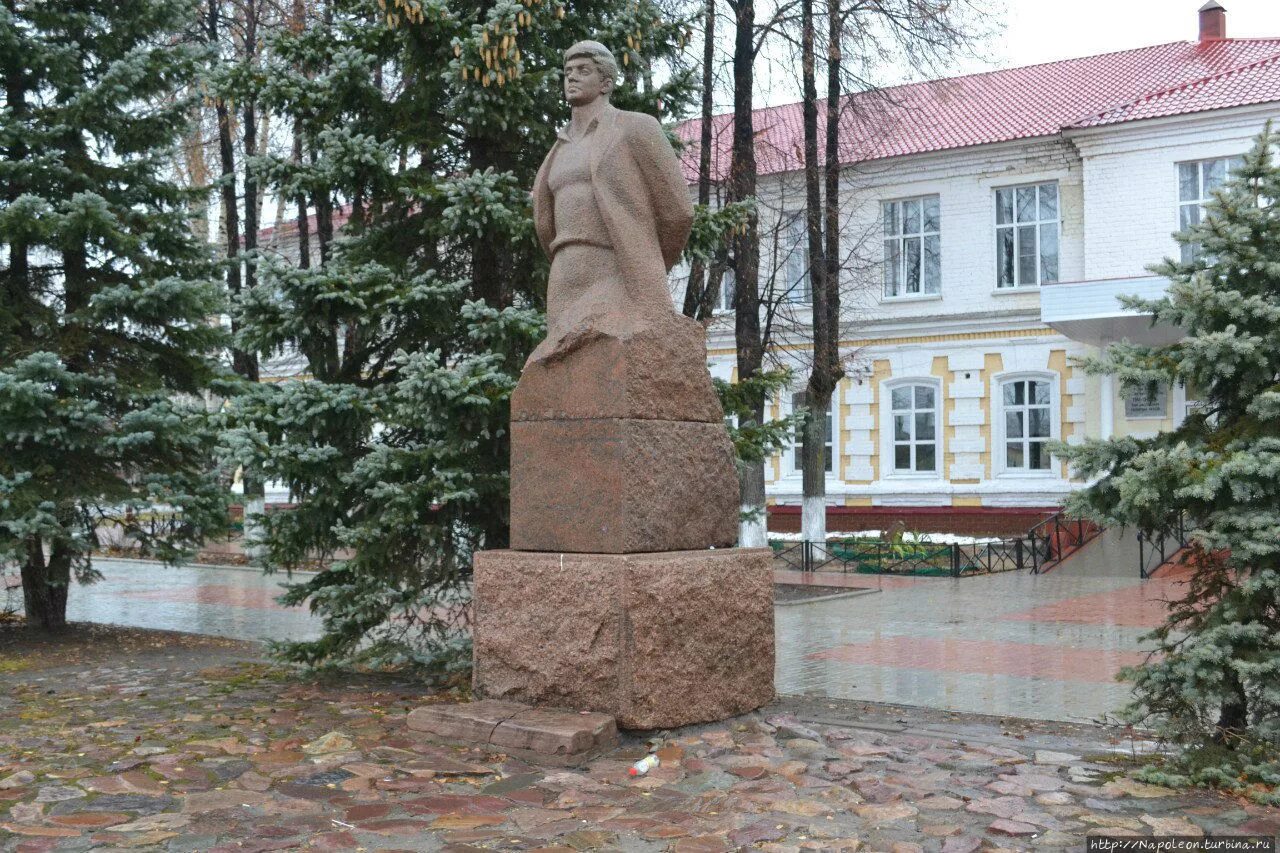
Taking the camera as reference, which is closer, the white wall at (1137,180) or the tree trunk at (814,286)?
the tree trunk at (814,286)

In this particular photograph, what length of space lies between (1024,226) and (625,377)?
21.4 m

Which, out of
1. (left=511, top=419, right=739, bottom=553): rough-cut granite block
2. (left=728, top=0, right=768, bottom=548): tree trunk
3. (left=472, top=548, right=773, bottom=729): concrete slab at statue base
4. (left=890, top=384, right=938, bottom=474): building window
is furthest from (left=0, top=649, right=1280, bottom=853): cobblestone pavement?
(left=890, top=384, right=938, bottom=474): building window

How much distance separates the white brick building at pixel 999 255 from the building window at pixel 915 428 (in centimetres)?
3

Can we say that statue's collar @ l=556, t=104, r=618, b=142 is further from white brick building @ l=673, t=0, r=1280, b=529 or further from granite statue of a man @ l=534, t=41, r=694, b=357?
white brick building @ l=673, t=0, r=1280, b=529

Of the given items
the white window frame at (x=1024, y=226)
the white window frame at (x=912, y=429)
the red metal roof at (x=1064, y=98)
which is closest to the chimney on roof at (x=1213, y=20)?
the red metal roof at (x=1064, y=98)

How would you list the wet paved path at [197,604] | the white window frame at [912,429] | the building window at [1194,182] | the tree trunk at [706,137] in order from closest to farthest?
the wet paved path at [197,604] → the tree trunk at [706,137] → the building window at [1194,182] → the white window frame at [912,429]

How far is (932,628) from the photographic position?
1240cm

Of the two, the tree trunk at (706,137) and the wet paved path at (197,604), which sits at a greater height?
the tree trunk at (706,137)

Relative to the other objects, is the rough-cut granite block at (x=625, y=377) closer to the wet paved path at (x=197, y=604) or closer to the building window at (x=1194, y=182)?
the wet paved path at (x=197, y=604)

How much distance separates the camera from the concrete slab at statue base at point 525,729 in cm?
548

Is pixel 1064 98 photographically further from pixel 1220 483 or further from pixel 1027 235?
pixel 1220 483

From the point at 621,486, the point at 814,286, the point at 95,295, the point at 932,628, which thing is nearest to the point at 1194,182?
the point at 814,286

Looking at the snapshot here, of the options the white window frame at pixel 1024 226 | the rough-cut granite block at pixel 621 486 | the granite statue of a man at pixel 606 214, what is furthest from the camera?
the white window frame at pixel 1024 226

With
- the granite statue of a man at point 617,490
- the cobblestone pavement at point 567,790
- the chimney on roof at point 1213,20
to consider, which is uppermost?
the chimney on roof at point 1213,20
